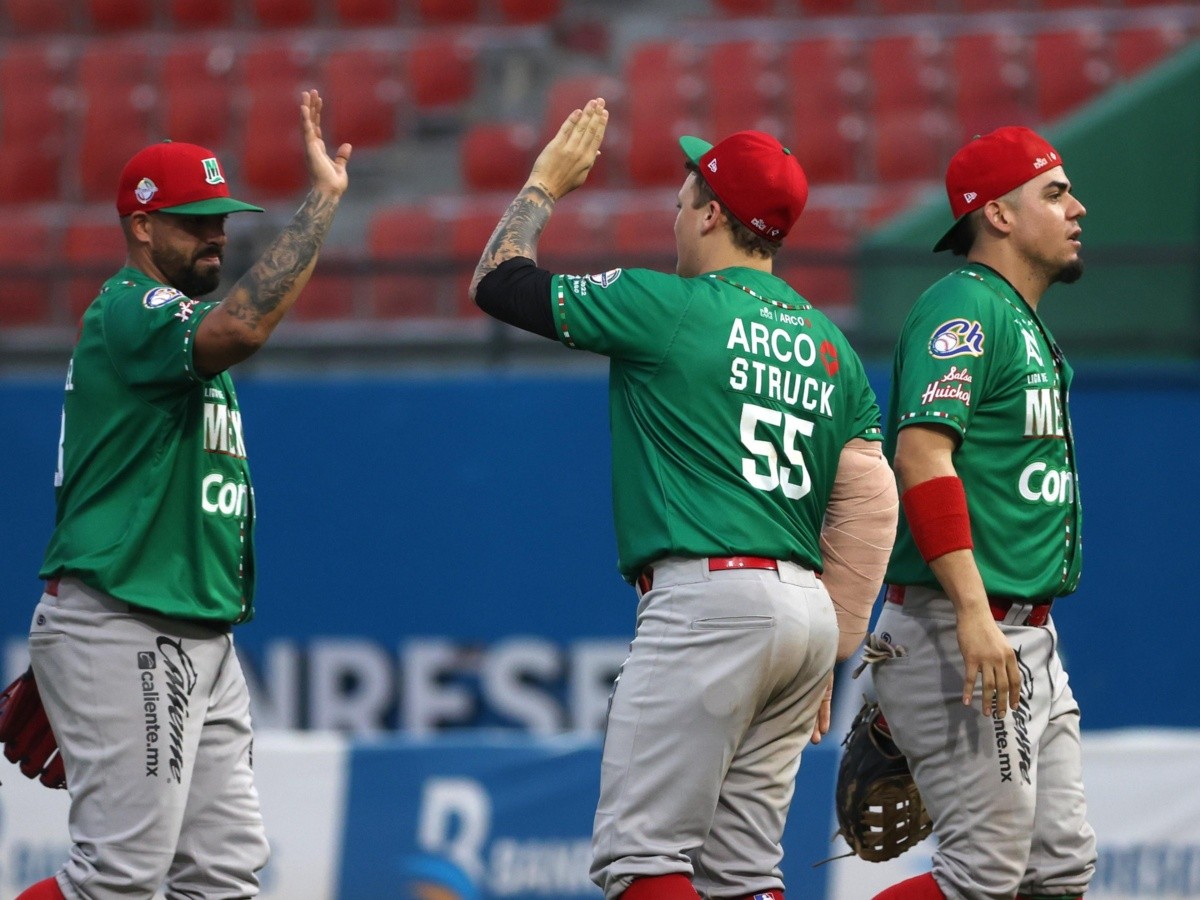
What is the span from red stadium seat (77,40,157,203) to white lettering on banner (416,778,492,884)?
7.12 metres

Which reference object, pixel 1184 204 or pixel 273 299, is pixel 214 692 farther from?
pixel 1184 204

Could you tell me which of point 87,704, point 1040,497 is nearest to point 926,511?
point 1040,497

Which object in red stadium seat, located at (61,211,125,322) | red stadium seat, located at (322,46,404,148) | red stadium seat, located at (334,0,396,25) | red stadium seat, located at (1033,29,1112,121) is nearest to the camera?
red stadium seat, located at (1033,29,1112,121)

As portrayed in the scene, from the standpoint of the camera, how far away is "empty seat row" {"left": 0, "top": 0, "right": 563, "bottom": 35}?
1348cm

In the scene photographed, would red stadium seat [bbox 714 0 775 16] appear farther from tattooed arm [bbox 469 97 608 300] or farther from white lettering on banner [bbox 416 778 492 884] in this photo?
tattooed arm [bbox 469 97 608 300]

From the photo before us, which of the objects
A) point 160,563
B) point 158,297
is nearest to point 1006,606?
point 160,563

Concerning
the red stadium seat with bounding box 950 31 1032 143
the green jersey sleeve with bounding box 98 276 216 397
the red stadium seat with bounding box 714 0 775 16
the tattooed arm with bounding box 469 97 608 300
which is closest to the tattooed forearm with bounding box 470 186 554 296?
the tattooed arm with bounding box 469 97 608 300

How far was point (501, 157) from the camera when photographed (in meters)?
12.3

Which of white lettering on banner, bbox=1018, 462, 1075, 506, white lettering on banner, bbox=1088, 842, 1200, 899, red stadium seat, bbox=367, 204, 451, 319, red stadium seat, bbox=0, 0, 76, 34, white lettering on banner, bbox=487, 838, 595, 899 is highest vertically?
red stadium seat, bbox=0, 0, 76, 34

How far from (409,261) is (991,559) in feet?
15.2

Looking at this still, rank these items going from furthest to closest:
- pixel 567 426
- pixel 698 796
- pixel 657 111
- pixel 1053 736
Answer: pixel 657 111
pixel 567 426
pixel 1053 736
pixel 698 796

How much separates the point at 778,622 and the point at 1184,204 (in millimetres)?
6297

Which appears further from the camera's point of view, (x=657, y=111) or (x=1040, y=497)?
(x=657, y=111)

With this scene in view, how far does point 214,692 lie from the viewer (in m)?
4.60
